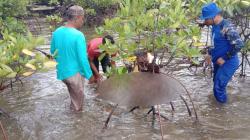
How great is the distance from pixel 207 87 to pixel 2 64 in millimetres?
4931

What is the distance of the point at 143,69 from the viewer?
18.6ft

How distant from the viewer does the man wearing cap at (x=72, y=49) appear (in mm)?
6141

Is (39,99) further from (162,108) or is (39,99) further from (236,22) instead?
(236,22)

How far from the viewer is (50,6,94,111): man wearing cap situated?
20.1 ft

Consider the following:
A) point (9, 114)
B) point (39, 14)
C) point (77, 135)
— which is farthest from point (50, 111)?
point (39, 14)

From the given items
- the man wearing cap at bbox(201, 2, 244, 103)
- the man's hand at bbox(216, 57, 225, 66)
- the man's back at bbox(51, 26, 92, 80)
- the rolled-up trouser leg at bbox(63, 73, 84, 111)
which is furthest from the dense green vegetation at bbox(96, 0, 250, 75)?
the rolled-up trouser leg at bbox(63, 73, 84, 111)

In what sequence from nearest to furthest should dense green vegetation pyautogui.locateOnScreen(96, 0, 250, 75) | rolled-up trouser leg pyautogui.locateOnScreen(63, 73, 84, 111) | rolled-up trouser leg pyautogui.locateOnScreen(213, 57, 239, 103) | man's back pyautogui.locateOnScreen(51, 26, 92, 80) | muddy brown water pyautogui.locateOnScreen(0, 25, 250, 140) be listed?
dense green vegetation pyautogui.locateOnScreen(96, 0, 250, 75) → muddy brown water pyautogui.locateOnScreen(0, 25, 250, 140) → man's back pyautogui.locateOnScreen(51, 26, 92, 80) → rolled-up trouser leg pyautogui.locateOnScreen(63, 73, 84, 111) → rolled-up trouser leg pyautogui.locateOnScreen(213, 57, 239, 103)

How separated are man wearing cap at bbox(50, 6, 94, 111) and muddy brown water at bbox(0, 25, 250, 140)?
0.66 metres

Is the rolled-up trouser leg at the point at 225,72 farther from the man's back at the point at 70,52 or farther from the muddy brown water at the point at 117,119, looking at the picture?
the man's back at the point at 70,52

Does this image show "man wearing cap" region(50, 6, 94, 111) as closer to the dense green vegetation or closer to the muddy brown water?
the muddy brown water

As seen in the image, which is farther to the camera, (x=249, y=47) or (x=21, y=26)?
(x=21, y=26)

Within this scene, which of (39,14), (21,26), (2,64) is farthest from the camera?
(39,14)

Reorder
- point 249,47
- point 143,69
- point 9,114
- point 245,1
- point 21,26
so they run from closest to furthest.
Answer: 1. point 143,69
2. point 245,1
3. point 9,114
4. point 249,47
5. point 21,26

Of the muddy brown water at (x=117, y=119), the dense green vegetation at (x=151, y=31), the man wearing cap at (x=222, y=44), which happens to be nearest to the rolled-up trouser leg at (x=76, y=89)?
the muddy brown water at (x=117, y=119)
